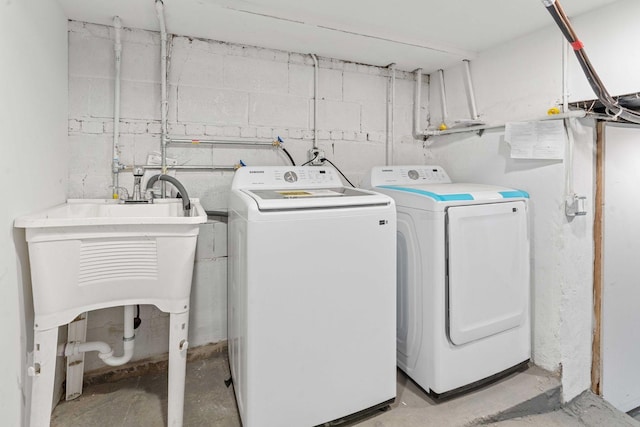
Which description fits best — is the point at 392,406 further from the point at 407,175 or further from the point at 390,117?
the point at 390,117

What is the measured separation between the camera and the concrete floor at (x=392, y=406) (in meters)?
1.53

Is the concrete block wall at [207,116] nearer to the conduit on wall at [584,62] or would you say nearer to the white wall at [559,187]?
the white wall at [559,187]

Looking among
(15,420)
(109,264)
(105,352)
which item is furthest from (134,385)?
(109,264)

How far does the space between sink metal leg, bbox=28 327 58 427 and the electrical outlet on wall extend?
162 cm

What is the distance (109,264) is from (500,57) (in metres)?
2.55

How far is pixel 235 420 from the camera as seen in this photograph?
60.2 inches

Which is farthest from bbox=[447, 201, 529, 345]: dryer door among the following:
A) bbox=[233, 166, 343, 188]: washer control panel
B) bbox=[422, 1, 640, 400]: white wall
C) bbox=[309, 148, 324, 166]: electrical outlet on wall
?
bbox=[309, 148, 324, 166]: electrical outlet on wall

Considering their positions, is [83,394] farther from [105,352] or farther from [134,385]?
[105,352]

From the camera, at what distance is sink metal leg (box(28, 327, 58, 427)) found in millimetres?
1168

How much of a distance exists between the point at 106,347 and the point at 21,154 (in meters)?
0.90

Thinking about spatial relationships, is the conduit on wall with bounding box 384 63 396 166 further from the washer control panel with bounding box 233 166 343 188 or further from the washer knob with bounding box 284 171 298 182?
the washer knob with bounding box 284 171 298 182

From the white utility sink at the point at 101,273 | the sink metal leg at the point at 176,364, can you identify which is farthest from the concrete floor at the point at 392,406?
the white utility sink at the point at 101,273

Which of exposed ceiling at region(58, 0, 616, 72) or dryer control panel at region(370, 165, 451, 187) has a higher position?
exposed ceiling at region(58, 0, 616, 72)

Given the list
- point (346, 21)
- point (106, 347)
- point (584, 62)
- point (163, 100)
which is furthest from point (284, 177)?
point (584, 62)
